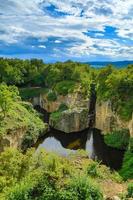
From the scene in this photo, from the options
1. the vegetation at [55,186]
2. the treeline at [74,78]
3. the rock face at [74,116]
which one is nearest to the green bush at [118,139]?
the treeline at [74,78]

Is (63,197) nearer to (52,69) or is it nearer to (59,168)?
(59,168)

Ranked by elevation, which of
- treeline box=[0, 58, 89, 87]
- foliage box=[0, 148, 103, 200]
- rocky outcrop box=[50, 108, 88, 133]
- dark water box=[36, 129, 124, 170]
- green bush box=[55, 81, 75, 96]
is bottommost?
dark water box=[36, 129, 124, 170]

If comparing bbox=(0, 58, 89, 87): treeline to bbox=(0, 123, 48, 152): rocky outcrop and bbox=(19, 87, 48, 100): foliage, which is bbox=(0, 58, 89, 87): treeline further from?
bbox=(0, 123, 48, 152): rocky outcrop

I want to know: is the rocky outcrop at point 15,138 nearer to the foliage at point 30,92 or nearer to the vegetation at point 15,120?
the vegetation at point 15,120

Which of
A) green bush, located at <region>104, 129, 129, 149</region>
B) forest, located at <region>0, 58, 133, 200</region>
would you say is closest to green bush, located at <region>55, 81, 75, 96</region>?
forest, located at <region>0, 58, 133, 200</region>

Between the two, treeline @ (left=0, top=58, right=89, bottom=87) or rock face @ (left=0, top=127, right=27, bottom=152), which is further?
treeline @ (left=0, top=58, right=89, bottom=87)
